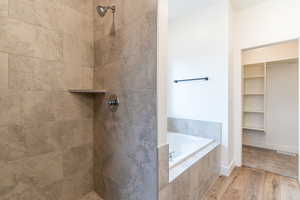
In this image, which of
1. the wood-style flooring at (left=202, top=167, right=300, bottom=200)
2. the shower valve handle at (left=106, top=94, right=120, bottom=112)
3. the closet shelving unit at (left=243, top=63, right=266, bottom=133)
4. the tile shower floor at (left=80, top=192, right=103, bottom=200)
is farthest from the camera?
the closet shelving unit at (left=243, top=63, right=266, bottom=133)

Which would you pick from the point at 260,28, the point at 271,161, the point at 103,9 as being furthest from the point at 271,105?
the point at 103,9

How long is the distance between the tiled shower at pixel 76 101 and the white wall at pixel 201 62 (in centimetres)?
150

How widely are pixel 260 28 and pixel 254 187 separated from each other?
229 centimetres

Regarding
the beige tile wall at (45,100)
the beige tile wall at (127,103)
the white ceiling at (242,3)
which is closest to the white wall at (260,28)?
the white ceiling at (242,3)

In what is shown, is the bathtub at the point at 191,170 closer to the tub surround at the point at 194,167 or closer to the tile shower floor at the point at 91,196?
the tub surround at the point at 194,167

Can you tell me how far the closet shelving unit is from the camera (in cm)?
327

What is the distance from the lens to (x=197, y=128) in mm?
2467

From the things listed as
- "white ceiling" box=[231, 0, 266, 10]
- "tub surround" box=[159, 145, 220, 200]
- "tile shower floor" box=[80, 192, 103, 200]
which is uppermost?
"white ceiling" box=[231, 0, 266, 10]

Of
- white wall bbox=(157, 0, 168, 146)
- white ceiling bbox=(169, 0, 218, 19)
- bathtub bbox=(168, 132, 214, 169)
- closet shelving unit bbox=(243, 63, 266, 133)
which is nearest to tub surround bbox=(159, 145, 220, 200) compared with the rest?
bathtub bbox=(168, 132, 214, 169)

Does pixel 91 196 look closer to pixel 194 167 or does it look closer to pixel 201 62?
pixel 194 167

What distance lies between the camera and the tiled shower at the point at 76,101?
3.53ft

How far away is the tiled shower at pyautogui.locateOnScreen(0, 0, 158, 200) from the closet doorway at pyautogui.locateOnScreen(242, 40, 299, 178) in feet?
7.86

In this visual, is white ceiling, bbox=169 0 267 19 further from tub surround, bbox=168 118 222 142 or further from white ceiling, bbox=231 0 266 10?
tub surround, bbox=168 118 222 142

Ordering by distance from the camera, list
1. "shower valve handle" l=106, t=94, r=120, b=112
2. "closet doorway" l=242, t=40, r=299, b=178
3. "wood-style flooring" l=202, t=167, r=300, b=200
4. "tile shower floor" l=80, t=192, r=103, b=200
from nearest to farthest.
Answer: "shower valve handle" l=106, t=94, r=120, b=112 → "tile shower floor" l=80, t=192, r=103, b=200 → "wood-style flooring" l=202, t=167, r=300, b=200 → "closet doorway" l=242, t=40, r=299, b=178
